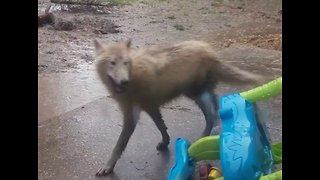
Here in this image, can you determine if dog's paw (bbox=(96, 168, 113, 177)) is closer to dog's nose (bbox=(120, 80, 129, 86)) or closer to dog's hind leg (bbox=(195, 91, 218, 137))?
dog's nose (bbox=(120, 80, 129, 86))

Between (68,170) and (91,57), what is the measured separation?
131 inches

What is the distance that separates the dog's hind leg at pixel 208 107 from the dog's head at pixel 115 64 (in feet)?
2.68

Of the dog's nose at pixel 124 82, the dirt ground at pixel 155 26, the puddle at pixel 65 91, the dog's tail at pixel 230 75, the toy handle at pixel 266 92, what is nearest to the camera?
the toy handle at pixel 266 92

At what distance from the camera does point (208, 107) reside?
4465mm

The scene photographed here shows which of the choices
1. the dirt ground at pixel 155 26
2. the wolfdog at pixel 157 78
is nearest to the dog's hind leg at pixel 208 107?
the wolfdog at pixel 157 78

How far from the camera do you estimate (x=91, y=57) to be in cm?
703

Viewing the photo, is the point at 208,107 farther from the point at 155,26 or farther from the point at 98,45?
the point at 155,26

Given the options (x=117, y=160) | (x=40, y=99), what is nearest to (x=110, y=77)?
(x=117, y=160)

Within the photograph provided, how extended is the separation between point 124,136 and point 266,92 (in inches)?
57.5

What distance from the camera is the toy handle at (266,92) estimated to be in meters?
2.78

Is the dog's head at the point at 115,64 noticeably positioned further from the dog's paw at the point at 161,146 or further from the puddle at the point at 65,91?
the puddle at the point at 65,91

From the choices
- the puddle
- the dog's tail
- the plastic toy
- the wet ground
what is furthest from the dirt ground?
the plastic toy

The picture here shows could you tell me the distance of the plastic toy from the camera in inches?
104
